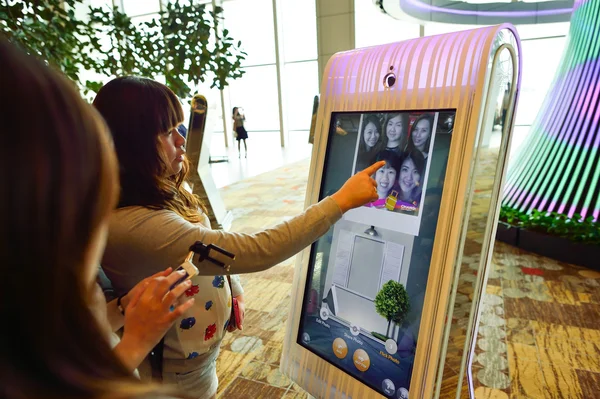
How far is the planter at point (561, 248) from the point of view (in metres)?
3.39

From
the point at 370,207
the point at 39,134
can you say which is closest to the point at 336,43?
the point at 370,207

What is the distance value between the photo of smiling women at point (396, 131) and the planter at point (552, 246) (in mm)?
3080

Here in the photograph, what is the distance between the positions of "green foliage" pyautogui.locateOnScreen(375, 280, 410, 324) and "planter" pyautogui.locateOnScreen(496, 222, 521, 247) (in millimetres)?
3371

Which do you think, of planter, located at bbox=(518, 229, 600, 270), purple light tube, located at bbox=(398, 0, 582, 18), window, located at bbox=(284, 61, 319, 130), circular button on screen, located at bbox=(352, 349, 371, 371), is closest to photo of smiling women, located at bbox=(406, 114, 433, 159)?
circular button on screen, located at bbox=(352, 349, 371, 371)

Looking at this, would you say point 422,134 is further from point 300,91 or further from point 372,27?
point 300,91

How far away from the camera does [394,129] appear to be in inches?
44.3

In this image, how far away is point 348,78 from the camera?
125 centimetres

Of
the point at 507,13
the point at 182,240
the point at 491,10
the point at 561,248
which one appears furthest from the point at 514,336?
the point at 507,13

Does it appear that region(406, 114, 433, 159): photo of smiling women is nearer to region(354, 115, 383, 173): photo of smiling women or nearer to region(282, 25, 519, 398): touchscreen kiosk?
region(282, 25, 519, 398): touchscreen kiosk

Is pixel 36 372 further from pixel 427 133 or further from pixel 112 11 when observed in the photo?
pixel 112 11

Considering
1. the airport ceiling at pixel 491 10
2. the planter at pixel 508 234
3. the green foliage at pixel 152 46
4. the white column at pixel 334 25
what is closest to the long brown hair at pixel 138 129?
the green foliage at pixel 152 46

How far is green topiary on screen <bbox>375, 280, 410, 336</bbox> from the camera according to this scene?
1.08 metres

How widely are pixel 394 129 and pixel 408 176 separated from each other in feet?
0.44

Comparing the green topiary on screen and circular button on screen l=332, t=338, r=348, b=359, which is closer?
the green topiary on screen
